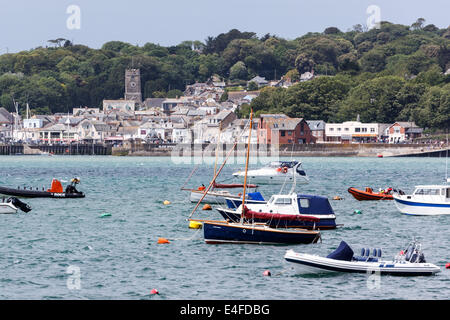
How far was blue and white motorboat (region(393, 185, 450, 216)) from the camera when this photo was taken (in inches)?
1957

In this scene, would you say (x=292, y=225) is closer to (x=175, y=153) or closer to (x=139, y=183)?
(x=139, y=183)

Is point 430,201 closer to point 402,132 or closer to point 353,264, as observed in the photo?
point 353,264

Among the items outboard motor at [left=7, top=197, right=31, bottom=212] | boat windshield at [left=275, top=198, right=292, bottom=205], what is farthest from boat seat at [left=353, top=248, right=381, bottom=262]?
outboard motor at [left=7, top=197, right=31, bottom=212]

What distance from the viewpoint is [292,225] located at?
136 ft

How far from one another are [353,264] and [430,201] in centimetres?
1992

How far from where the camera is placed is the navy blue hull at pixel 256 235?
37562 mm

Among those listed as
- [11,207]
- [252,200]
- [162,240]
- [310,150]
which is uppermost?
[310,150]

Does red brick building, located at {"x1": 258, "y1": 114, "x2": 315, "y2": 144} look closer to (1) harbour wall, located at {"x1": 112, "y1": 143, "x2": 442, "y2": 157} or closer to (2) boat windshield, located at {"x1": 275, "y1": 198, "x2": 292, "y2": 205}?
(1) harbour wall, located at {"x1": 112, "y1": 143, "x2": 442, "y2": 157}

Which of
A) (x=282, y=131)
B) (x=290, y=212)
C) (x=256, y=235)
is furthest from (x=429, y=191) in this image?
(x=282, y=131)

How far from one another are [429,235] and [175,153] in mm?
142100

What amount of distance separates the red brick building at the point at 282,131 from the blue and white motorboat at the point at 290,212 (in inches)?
5029

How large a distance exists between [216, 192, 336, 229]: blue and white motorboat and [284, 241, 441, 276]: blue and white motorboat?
8.69m

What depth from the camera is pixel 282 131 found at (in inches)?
6801
